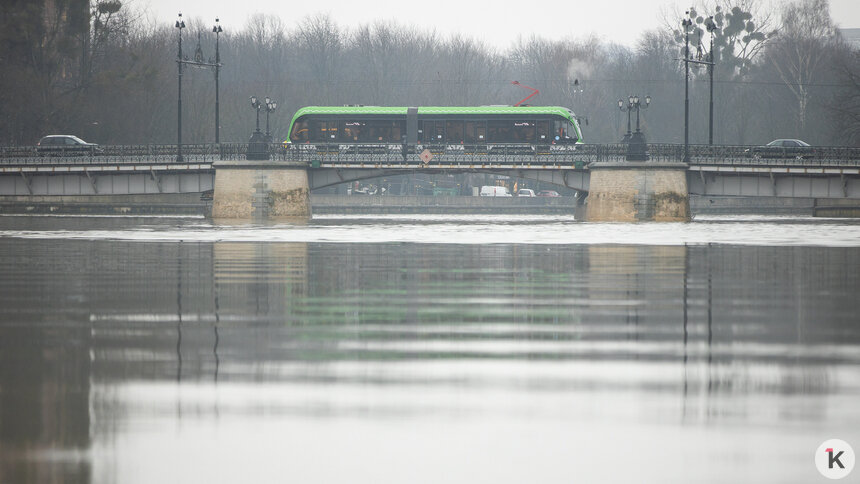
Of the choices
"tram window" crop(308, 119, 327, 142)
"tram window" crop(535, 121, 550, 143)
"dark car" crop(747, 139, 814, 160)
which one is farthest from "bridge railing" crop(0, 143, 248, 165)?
"dark car" crop(747, 139, 814, 160)

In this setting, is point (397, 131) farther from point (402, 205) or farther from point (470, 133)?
point (402, 205)

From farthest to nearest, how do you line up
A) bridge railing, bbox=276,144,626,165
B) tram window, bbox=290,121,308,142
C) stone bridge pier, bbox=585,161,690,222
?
tram window, bbox=290,121,308,142 → bridge railing, bbox=276,144,626,165 → stone bridge pier, bbox=585,161,690,222

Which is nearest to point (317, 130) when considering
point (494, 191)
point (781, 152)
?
point (781, 152)

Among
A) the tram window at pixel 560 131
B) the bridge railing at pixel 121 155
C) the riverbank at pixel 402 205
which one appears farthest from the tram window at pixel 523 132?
the riverbank at pixel 402 205

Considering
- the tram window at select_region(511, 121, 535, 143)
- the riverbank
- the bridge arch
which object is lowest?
the riverbank

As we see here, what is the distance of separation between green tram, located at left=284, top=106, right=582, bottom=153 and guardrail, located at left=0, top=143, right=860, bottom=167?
573mm

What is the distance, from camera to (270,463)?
684 centimetres

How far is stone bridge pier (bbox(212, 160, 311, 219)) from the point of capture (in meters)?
63.1

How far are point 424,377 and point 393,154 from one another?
5588 centimetres

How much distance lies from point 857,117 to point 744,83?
119 feet

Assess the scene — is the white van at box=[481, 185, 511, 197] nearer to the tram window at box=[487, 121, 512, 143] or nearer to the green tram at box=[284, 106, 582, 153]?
the green tram at box=[284, 106, 582, 153]

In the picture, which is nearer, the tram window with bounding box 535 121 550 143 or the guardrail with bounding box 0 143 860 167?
the guardrail with bounding box 0 143 860 167

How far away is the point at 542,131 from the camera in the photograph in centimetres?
6562

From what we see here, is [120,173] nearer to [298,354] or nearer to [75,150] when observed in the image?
[75,150]
